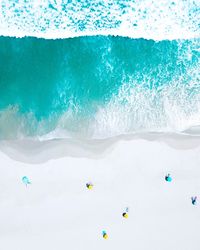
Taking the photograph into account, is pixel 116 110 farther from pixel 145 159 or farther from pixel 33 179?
pixel 33 179

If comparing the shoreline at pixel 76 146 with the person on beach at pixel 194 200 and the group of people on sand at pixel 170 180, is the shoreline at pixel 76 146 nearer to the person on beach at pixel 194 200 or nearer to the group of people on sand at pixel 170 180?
the group of people on sand at pixel 170 180

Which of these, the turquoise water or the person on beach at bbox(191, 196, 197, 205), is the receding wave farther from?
the person on beach at bbox(191, 196, 197, 205)

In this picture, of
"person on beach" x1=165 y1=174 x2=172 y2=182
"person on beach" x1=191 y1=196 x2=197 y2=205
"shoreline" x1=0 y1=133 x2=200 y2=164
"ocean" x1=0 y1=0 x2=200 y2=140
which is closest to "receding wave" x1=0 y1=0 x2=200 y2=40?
"ocean" x1=0 y1=0 x2=200 y2=140

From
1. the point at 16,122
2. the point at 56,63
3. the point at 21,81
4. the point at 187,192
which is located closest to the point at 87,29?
the point at 56,63

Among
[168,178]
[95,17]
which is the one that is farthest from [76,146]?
[95,17]

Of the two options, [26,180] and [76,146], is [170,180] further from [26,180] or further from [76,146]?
[26,180]

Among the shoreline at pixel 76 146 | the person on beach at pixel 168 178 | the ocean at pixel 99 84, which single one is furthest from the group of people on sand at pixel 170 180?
the ocean at pixel 99 84
